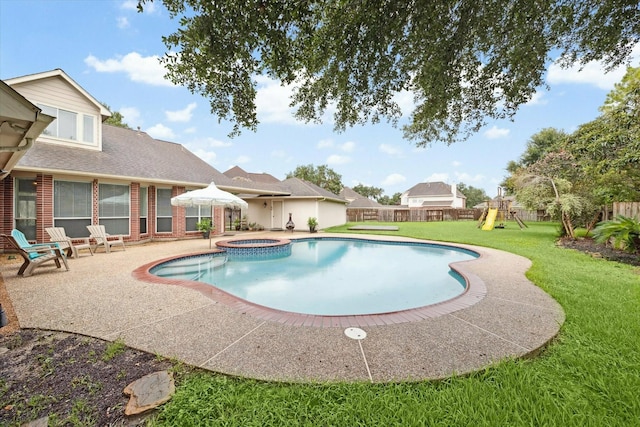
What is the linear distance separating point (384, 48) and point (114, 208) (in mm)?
12611

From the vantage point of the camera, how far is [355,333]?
3.49m

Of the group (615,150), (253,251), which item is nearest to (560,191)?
(615,150)

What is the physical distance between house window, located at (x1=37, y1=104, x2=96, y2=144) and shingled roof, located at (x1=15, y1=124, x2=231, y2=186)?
48 centimetres

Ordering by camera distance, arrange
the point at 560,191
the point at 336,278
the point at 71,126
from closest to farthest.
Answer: the point at 336,278 → the point at 71,126 → the point at 560,191

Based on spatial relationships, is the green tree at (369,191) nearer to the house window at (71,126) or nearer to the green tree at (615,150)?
the green tree at (615,150)

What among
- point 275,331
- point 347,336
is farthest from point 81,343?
point 347,336

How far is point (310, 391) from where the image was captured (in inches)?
91.5

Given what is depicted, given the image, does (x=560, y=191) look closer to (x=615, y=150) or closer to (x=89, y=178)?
(x=615, y=150)

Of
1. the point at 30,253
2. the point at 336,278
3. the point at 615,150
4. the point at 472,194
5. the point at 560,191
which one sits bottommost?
the point at 336,278

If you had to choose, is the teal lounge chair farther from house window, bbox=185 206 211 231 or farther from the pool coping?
house window, bbox=185 206 211 231

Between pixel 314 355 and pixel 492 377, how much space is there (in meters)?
1.70

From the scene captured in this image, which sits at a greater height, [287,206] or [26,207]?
[287,206]

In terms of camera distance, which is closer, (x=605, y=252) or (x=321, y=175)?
(x=605, y=252)

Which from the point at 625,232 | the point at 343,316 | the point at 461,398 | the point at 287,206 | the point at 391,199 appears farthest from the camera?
the point at 391,199
